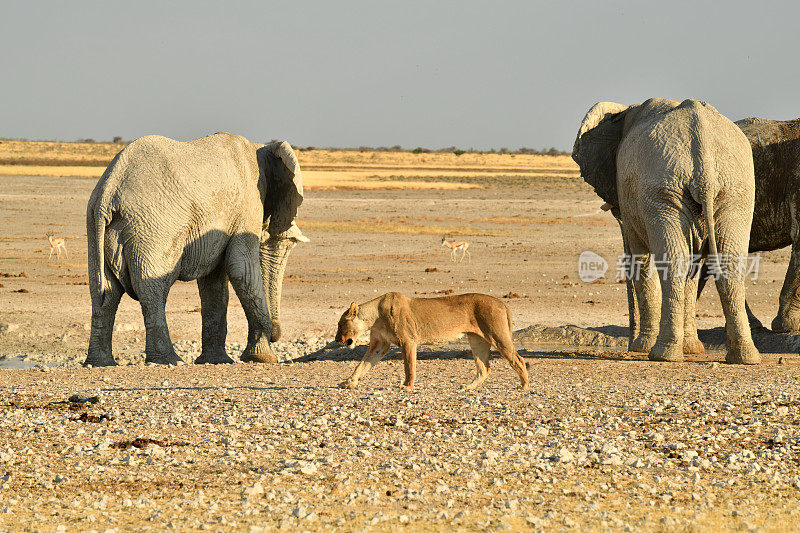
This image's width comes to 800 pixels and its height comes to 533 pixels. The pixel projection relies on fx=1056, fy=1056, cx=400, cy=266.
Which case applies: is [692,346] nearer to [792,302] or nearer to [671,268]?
[671,268]

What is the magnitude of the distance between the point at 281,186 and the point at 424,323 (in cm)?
571

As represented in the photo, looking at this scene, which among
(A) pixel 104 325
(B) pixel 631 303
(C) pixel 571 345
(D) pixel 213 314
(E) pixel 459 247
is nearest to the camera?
(A) pixel 104 325

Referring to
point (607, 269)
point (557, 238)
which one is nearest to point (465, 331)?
point (607, 269)

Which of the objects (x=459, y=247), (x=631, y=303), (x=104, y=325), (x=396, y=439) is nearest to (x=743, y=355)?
(x=631, y=303)

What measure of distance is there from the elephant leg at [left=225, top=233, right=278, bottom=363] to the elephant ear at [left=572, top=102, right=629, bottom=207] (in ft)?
15.2

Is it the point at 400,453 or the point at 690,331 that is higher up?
the point at 400,453

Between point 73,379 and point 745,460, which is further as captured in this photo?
point 73,379

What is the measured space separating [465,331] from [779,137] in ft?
24.8

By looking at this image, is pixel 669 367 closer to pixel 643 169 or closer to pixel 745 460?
pixel 643 169

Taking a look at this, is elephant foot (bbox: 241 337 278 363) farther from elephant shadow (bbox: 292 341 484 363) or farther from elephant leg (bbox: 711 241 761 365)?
elephant leg (bbox: 711 241 761 365)

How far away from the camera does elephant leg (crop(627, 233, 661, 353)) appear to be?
13.6 meters

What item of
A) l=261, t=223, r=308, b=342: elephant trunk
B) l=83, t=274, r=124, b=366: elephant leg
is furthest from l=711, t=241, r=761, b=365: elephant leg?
l=83, t=274, r=124, b=366: elephant leg

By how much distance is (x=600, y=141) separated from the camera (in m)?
14.5

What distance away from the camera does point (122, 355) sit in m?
16.1
